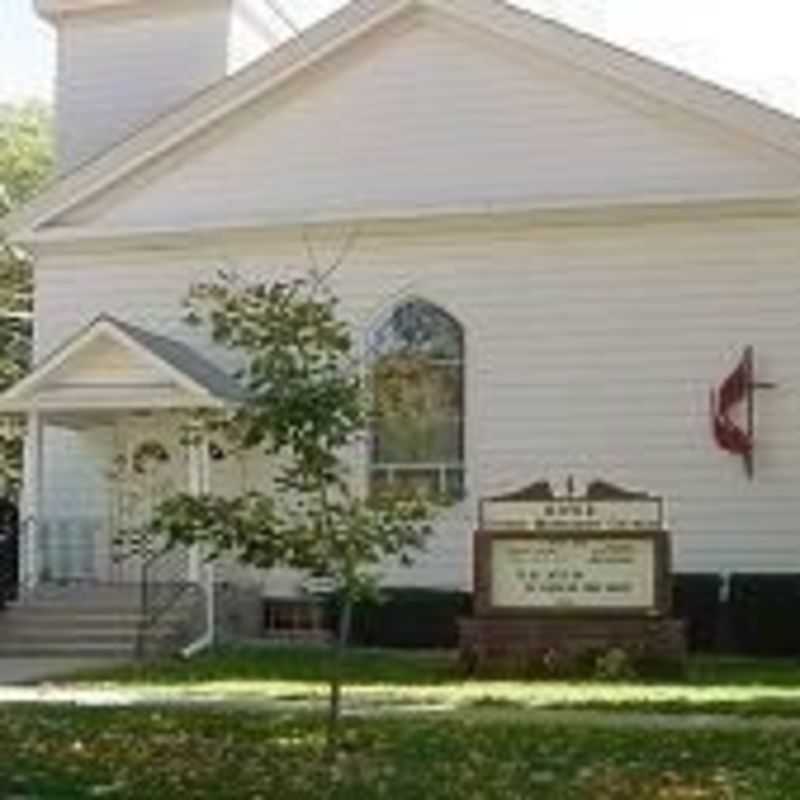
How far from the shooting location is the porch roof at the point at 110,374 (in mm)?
26875

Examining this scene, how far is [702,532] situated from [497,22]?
7.10 metres

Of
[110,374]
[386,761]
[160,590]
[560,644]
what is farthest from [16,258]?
[386,761]

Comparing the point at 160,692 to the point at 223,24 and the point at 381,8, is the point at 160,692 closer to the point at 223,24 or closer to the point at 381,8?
the point at 381,8

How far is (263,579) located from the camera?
2783 cm

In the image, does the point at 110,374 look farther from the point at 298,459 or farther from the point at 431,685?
the point at 298,459

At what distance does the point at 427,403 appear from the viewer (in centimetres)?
2725

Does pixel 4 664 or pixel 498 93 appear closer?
pixel 4 664

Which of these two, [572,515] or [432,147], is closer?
[572,515]

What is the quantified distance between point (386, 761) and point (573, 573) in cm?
838

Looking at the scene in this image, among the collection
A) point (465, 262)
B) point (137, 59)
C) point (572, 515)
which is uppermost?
point (137, 59)

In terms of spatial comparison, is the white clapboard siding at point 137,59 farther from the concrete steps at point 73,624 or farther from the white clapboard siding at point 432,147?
the concrete steps at point 73,624

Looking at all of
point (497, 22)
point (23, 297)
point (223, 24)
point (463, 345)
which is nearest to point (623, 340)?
point (463, 345)

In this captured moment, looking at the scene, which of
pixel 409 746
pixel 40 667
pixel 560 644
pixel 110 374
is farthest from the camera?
pixel 110 374

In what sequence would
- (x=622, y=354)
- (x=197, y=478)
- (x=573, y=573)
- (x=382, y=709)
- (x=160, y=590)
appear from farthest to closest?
(x=160, y=590) → (x=622, y=354) → (x=197, y=478) → (x=573, y=573) → (x=382, y=709)
